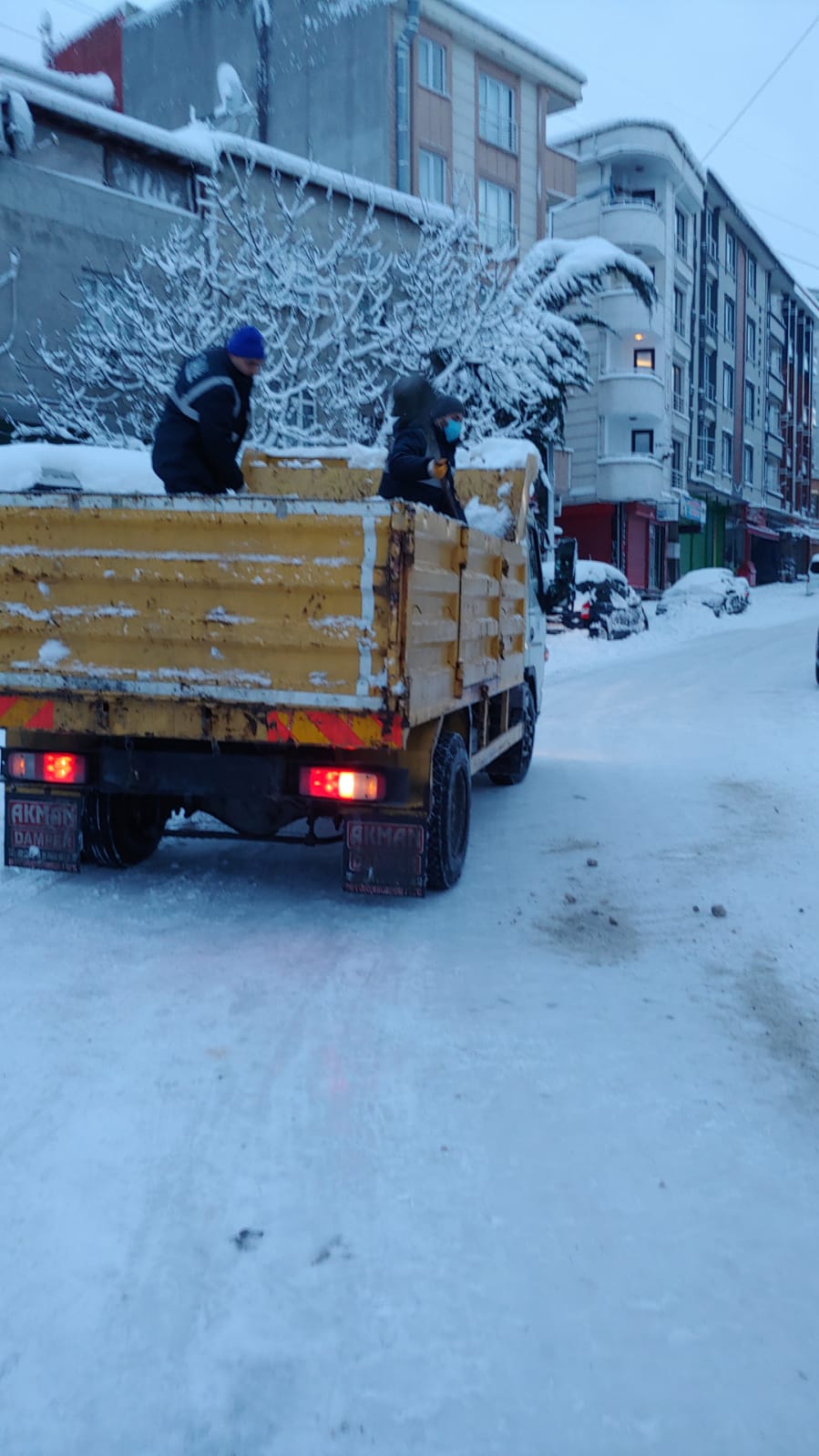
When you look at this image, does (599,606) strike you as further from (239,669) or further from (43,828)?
(239,669)

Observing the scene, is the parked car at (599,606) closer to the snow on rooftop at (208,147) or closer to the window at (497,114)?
the snow on rooftop at (208,147)

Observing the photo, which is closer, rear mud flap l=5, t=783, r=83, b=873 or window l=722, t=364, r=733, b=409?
rear mud flap l=5, t=783, r=83, b=873

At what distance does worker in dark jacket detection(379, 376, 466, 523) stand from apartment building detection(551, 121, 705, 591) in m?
34.0

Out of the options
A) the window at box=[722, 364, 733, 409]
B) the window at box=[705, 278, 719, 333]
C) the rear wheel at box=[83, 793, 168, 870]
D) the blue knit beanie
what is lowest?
the rear wheel at box=[83, 793, 168, 870]

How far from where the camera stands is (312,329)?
18.6 meters

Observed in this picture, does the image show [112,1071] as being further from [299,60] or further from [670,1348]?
[299,60]

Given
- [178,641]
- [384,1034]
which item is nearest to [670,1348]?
[384,1034]

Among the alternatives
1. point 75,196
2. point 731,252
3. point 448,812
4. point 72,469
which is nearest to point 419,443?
point 448,812

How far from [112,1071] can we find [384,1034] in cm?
89

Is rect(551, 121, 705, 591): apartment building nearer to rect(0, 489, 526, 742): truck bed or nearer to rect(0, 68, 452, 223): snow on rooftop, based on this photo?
rect(0, 68, 452, 223): snow on rooftop

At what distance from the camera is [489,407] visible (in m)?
21.5

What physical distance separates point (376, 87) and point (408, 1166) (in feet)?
107

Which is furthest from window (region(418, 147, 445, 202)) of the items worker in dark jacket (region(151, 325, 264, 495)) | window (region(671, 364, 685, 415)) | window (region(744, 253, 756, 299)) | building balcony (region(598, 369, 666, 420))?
window (region(744, 253, 756, 299))

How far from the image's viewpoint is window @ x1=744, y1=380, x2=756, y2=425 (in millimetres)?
58906
